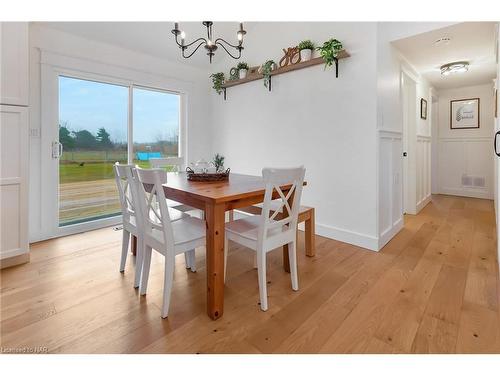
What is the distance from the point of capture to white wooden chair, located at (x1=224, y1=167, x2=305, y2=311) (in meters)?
1.64

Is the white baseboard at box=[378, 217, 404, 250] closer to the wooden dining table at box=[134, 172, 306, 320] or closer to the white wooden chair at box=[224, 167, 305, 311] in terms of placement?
the white wooden chair at box=[224, 167, 305, 311]

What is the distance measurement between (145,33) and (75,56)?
883 millimetres

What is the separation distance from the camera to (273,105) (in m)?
3.56

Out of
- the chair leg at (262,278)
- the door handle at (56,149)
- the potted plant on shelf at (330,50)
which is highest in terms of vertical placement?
the potted plant on shelf at (330,50)

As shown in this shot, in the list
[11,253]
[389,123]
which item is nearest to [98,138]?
[11,253]

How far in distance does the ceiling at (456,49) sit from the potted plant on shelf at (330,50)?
62 cm

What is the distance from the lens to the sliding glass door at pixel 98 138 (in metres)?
3.19

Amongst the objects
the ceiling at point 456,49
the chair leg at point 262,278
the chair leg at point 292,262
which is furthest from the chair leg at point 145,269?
the ceiling at point 456,49

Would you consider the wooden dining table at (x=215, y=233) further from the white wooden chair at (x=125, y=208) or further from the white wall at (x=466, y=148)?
the white wall at (x=466, y=148)

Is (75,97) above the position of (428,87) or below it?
below

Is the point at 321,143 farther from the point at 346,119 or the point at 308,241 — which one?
the point at 308,241

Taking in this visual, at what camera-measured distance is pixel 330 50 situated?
8.91 ft
